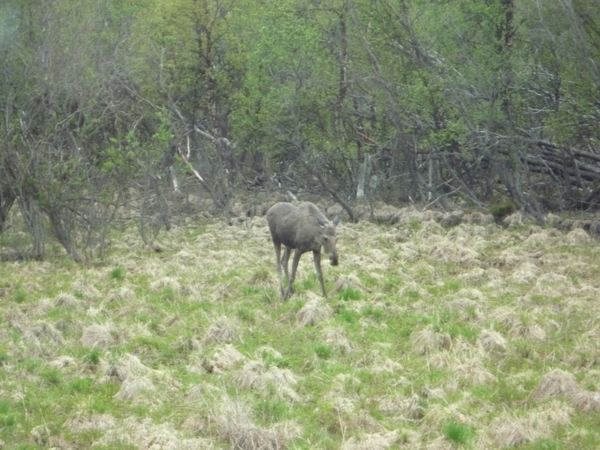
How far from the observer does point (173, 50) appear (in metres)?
29.3

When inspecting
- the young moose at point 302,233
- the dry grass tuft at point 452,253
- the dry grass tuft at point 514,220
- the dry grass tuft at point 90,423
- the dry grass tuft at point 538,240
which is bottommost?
the dry grass tuft at point 514,220

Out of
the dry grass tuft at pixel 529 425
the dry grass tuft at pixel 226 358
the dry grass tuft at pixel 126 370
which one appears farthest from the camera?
the dry grass tuft at pixel 226 358

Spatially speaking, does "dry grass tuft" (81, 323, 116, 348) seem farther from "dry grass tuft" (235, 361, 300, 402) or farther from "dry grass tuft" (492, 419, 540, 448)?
"dry grass tuft" (492, 419, 540, 448)

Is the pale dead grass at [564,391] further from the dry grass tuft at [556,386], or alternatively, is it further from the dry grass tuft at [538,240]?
the dry grass tuft at [538,240]

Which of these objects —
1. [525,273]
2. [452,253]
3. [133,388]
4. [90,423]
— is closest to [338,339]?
[133,388]

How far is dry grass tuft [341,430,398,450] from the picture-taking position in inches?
328

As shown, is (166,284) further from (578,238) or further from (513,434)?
(578,238)

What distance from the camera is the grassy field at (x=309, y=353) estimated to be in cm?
880

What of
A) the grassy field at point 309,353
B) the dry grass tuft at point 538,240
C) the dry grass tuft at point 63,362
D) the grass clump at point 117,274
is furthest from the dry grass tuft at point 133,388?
the dry grass tuft at point 538,240

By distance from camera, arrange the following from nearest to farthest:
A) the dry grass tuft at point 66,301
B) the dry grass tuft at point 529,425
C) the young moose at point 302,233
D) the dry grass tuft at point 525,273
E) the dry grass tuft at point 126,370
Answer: the dry grass tuft at point 529,425, the dry grass tuft at point 126,370, the dry grass tuft at point 66,301, the young moose at point 302,233, the dry grass tuft at point 525,273

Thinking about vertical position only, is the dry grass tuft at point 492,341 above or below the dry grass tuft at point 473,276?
above

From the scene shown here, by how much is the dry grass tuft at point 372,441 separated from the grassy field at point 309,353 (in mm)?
24

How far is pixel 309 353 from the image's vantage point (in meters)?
11.5

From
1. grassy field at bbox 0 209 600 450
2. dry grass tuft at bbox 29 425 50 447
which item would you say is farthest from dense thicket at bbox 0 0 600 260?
dry grass tuft at bbox 29 425 50 447
